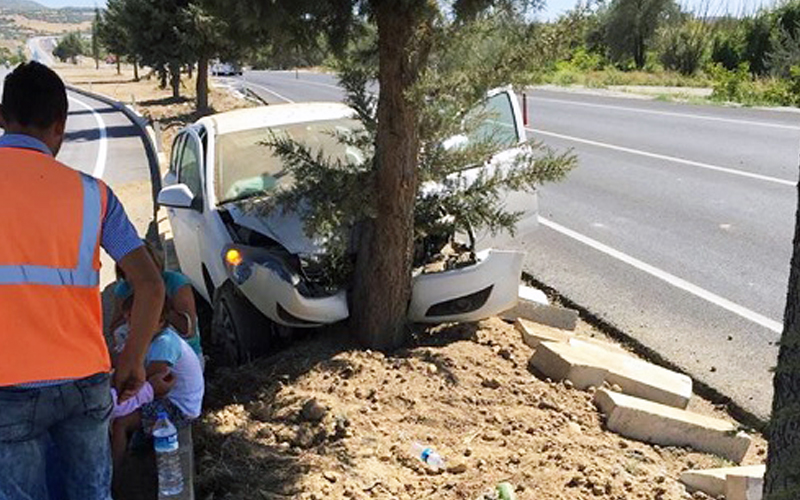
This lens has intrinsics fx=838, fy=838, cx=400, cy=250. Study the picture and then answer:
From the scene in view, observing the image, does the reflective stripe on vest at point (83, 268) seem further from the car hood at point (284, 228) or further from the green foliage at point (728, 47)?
the green foliage at point (728, 47)

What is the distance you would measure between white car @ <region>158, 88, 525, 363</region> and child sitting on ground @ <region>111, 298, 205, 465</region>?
1.24m

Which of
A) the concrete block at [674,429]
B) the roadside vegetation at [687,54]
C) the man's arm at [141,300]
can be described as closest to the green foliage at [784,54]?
the man's arm at [141,300]

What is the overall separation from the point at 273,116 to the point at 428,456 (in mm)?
3619

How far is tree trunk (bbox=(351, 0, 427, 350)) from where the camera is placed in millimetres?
4723

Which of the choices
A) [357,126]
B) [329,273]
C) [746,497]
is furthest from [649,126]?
[746,497]

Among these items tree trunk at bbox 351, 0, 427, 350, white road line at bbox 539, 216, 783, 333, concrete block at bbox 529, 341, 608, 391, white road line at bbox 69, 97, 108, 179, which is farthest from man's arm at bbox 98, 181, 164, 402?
white road line at bbox 69, 97, 108, 179

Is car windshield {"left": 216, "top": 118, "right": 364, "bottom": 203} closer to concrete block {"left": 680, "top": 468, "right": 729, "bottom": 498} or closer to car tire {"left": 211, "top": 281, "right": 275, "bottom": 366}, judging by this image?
car tire {"left": 211, "top": 281, "right": 275, "bottom": 366}

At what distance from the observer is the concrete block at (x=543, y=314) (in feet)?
20.1

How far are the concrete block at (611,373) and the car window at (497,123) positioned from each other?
1.56 meters

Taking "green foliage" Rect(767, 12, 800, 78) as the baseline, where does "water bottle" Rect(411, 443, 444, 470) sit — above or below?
below

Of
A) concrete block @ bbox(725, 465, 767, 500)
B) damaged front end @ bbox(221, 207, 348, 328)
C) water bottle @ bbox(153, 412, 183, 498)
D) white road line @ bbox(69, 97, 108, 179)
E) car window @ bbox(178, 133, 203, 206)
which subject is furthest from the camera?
white road line @ bbox(69, 97, 108, 179)

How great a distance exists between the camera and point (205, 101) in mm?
27938

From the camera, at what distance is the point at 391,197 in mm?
5055

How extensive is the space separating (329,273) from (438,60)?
1.49 metres
